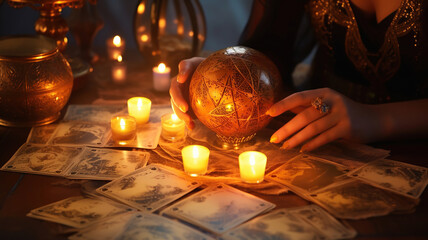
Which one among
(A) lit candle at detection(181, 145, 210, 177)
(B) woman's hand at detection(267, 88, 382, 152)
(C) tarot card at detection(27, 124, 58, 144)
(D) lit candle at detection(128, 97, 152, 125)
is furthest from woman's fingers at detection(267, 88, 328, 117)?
(C) tarot card at detection(27, 124, 58, 144)

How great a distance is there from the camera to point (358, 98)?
2174 mm

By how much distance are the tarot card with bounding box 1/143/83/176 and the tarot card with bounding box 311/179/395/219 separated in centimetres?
83

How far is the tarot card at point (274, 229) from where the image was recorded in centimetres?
130

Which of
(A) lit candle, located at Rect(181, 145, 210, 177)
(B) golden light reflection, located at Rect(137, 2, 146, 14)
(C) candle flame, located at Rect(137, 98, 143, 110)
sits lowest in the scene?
(A) lit candle, located at Rect(181, 145, 210, 177)

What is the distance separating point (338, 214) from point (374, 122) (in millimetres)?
483

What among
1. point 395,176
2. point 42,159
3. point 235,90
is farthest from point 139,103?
point 395,176

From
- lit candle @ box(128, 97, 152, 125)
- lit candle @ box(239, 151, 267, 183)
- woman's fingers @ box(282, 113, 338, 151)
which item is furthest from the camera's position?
lit candle @ box(128, 97, 152, 125)

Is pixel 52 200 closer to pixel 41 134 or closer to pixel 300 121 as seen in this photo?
pixel 41 134

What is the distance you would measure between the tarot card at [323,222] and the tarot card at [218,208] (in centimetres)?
9

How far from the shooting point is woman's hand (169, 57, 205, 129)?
5.76 ft

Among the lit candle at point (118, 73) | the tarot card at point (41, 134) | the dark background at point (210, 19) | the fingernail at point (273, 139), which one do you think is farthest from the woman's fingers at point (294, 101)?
the dark background at point (210, 19)

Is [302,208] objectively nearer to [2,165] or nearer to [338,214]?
[338,214]

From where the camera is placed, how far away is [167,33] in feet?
8.63

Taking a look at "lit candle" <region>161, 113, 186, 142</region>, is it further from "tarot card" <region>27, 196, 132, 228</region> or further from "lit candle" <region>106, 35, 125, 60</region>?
"lit candle" <region>106, 35, 125, 60</region>
